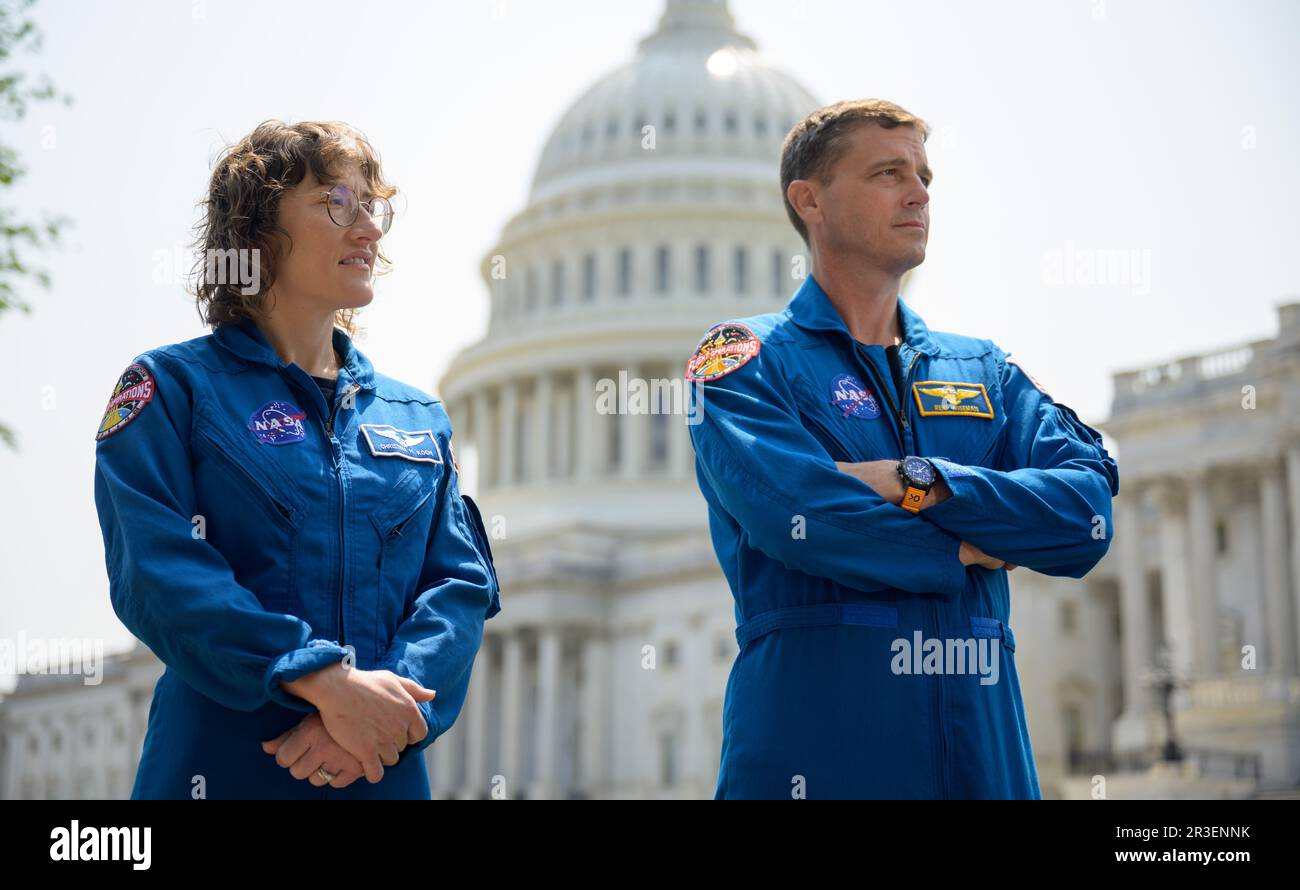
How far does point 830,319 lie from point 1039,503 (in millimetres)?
996

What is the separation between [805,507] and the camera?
559 cm

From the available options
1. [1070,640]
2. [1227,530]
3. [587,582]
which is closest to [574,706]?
[587,582]

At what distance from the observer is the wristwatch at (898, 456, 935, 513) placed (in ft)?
18.7

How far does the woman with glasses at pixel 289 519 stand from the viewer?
510 centimetres

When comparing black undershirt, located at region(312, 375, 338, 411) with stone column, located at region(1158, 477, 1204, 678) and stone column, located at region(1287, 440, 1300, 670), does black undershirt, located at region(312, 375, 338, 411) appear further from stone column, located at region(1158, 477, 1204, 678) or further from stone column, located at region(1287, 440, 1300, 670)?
stone column, located at region(1158, 477, 1204, 678)

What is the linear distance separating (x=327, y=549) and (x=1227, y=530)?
52.9 meters

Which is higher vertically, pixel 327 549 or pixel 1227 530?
pixel 1227 530

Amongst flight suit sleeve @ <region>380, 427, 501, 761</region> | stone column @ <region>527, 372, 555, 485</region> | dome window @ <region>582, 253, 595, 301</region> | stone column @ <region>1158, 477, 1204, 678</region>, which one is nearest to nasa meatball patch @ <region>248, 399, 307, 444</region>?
flight suit sleeve @ <region>380, 427, 501, 761</region>

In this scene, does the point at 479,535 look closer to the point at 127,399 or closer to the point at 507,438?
the point at 127,399

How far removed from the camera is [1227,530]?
5494 cm

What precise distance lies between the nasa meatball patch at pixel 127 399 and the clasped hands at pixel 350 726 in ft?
3.36

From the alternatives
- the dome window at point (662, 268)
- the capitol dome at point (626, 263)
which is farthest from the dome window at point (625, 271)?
the dome window at point (662, 268)

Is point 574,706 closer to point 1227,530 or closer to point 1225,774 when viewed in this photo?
point 1227,530

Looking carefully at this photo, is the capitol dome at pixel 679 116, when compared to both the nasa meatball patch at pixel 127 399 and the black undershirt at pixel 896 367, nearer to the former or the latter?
the black undershirt at pixel 896 367
